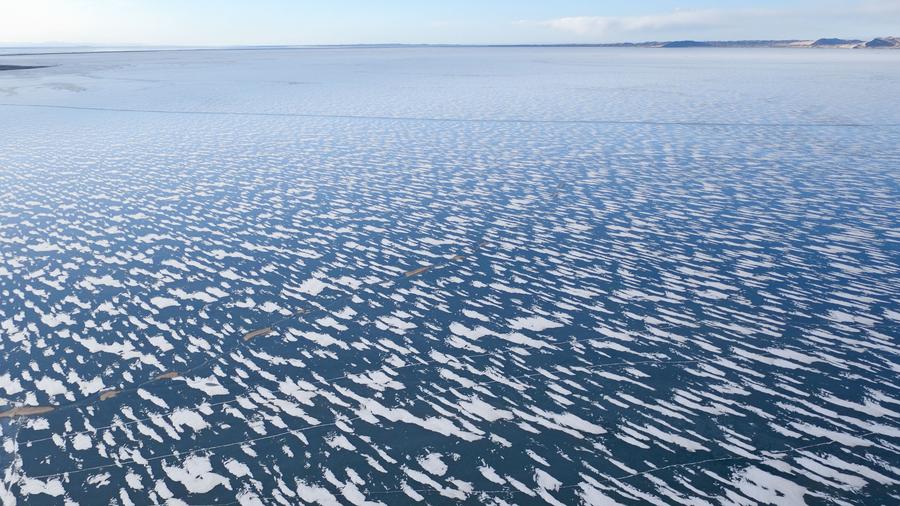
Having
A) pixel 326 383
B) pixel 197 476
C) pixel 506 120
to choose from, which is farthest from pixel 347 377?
pixel 506 120

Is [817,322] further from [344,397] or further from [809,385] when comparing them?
[344,397]

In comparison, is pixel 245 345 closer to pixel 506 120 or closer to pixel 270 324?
pixel 270 324

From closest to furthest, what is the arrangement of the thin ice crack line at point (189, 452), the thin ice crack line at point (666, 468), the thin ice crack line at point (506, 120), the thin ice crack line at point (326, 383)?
the thin ice crack line at point (666, 468) < the thin ice crack line at point (189, 452) < the thin ice crack line at point (326, 383) < the thin ice crack line at point (506, 120)

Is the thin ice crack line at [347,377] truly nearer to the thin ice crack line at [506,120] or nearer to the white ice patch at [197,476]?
the white ice patch at [197,476]

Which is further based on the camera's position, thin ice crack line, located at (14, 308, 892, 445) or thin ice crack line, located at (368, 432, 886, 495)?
thin ice crack line, located at (14, 308, 892, 445)

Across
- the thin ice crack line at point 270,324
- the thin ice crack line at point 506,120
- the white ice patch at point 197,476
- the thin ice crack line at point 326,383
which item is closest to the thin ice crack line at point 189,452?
the white ice patch at point 197,476

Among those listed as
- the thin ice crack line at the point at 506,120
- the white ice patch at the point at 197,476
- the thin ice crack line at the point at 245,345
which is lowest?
the white ice patch at the point at 197,476

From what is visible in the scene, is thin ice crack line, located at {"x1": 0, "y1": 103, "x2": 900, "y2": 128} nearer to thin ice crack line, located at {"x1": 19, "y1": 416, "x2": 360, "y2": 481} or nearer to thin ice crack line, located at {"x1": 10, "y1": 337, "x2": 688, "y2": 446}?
thin ice crack line, located at {"x1": 10, "y1": 337, "x2": 688, "y2": 446}

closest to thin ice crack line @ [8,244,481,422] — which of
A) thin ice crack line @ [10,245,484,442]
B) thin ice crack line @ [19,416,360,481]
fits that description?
thin ice crack line @ [10,245,484,442]
